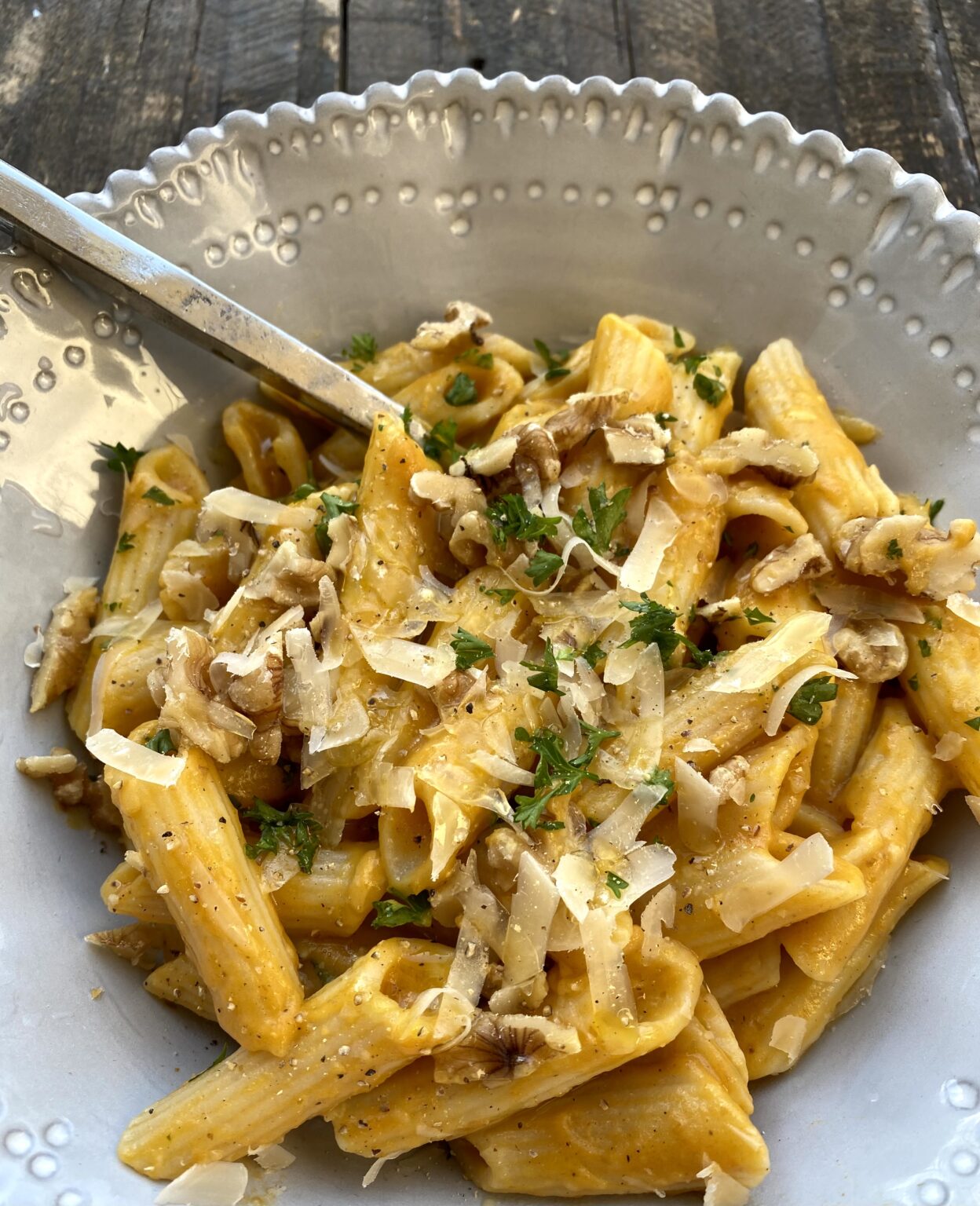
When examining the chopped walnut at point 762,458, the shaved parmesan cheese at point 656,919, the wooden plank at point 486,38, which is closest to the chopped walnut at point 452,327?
the chopped walnut at point 762,458

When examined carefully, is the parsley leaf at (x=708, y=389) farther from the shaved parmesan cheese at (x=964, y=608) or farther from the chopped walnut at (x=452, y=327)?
the shaved parmesan cheese at (x=964, y=608)

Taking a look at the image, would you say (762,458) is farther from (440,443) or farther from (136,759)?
(136,759)

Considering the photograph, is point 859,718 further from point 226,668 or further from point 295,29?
point 295,29

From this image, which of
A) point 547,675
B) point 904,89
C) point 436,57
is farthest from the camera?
point 436,57

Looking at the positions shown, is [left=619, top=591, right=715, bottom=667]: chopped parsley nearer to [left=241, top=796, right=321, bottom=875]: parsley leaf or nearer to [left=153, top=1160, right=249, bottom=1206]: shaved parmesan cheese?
[left=241, top=796, right=321, bottom=875]: parsley leaf

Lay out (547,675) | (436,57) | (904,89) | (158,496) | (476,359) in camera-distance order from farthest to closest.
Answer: (436,57), (904,89), (476,359), (158,496), (547,675)

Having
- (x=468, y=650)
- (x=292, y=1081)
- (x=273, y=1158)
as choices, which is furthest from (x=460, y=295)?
(x=273, y=1158)

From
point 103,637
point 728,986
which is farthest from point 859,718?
point 103,637

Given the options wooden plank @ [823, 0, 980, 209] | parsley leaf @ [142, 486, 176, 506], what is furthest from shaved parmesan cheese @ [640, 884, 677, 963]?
wooden plank @ [823, 0, 980, 209]
